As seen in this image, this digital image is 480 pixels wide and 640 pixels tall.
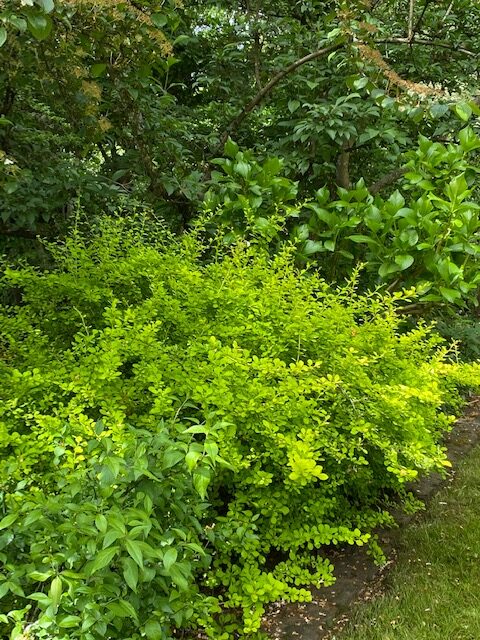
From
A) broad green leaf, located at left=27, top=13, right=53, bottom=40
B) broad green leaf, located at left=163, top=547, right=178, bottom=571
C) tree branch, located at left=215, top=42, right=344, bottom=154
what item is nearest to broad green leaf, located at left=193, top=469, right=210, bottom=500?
broad green leaf, located at left=163, top=547, right=178, bottom=571

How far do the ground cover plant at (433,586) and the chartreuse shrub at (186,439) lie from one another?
24 centimetres

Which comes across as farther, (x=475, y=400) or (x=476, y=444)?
(x=475, y=400)

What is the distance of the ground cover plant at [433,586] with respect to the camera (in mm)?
1934

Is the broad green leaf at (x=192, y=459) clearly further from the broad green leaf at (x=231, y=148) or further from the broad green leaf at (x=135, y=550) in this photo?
the broad green leaf at (x=231, y=148)

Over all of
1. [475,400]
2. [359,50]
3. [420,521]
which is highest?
[359,50]

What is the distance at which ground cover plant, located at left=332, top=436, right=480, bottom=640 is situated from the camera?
6.34ft

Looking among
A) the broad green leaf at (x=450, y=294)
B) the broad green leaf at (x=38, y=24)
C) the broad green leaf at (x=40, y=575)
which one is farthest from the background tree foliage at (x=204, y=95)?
the broad green leaf at (x=40, y=575)

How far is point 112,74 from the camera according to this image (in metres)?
2.84

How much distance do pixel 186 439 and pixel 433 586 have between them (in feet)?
4.44

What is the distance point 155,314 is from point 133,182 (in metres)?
1.35

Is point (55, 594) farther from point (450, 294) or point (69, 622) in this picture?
point (450, 294)

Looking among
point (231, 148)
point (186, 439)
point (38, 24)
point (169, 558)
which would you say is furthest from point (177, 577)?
point (231, 148)

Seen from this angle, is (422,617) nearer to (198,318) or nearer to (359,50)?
(198,318)

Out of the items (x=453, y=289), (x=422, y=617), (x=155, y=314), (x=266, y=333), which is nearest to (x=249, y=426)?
(x=266, y=333)
